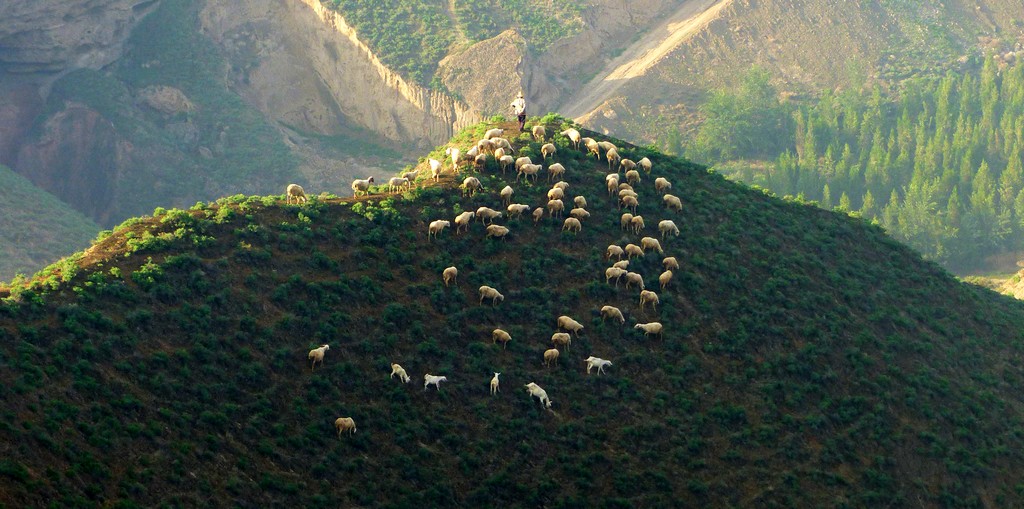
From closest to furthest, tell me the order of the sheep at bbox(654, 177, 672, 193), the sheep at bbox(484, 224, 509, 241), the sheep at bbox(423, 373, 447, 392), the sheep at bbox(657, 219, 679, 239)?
the sheep at bbox(423, 373, 447, 392) → the sheep at bbox(484, 224, 509, 241) → the sheep at bbox(657, 219, 679, 239) → the sheep at bbox(654, 177, 672, 193)

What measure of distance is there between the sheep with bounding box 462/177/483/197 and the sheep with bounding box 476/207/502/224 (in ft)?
4.50

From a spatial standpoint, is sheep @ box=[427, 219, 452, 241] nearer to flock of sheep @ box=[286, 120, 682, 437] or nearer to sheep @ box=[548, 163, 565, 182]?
flock of sheep @ box=[286, 120, 682, 437]

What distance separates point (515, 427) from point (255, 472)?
27.1ft

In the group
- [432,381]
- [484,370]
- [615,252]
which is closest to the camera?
[432,381]

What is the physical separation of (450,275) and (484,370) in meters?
4.04

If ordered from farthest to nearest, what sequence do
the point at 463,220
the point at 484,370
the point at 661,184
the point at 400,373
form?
the point at 661,184 → the point at 463,220 → the point at 484,370 → the point at 400,373

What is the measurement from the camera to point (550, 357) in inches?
1650

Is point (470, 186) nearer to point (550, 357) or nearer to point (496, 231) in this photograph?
point (496, 231)

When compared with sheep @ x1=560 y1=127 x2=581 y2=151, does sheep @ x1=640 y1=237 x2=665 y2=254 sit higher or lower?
lower

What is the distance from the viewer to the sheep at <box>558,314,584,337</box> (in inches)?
1700

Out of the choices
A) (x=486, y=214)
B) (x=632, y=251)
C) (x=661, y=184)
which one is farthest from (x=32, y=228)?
(x=632, y=251)

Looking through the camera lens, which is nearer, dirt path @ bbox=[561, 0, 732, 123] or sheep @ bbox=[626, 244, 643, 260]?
sheep @ bbox=[626, 244, 643, 260]

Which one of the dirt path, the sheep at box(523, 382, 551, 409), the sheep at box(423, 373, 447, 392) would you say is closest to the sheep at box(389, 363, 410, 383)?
the sheep at box(423, 373, 447, 392)

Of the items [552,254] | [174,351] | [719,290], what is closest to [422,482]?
[174,351]
